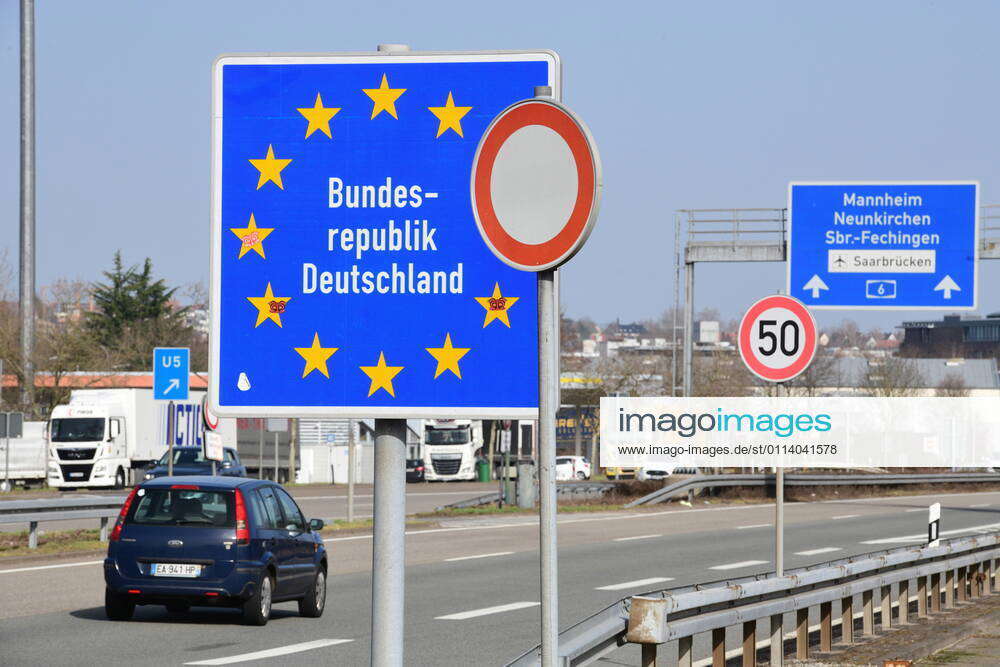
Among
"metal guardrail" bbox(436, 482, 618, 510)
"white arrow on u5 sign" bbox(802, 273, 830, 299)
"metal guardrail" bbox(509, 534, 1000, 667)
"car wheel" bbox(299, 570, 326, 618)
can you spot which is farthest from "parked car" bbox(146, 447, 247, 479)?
"metal guardrail" bbox(509, 534, 1000, 667)

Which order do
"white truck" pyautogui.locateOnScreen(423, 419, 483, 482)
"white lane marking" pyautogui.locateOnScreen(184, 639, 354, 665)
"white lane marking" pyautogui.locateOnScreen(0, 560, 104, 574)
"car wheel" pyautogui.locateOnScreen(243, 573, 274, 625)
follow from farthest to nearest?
1. "white truck" pyautogui.locateOnScreen(423, 419, 483, 482)
2. "white lane marking" pyautogui.locateOnScreen(0, 560, 104, 574)
3. "car wheel" pyautogui.locateOnScreen(243, 573, 274, 625)
4. "white lane marking" pyautogui.locateOnScreen(184, 639, 354, 665)

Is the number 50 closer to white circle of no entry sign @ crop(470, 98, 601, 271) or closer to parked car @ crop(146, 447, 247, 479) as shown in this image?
white circle of no entry sign @ crop(470, 98, 601, 271)

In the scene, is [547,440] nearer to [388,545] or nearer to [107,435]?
[388,545]

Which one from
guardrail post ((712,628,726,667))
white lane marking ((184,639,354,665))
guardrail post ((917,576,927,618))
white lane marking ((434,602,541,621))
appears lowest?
white lane marking ((434,602,541,621))

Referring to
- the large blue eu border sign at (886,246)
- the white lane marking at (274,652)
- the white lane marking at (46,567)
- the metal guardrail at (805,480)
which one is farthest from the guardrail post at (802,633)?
the metal guardrail at (805,480)

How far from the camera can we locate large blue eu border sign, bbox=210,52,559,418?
4.42 meters

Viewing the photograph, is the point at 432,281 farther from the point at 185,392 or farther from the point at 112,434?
the point at 112,434

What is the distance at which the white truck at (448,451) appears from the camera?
69.1 m

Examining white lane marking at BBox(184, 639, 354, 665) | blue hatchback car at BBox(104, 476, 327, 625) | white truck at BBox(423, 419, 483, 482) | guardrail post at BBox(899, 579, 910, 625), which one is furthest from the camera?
white truck at BBox(423, 419, 483, 482)

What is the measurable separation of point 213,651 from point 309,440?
5968 centimetres

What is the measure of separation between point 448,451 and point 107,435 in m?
22.2

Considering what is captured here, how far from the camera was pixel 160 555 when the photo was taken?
15781 millimetres

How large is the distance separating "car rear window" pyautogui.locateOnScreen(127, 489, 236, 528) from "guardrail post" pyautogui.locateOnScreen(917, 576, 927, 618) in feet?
22.5

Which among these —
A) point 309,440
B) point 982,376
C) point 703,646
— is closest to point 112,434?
point 309,440
